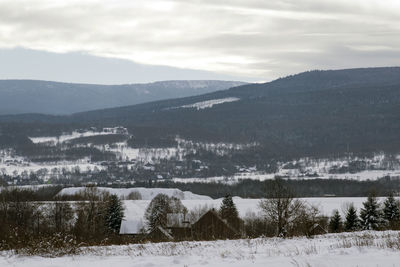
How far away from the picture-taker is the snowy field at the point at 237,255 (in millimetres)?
11391

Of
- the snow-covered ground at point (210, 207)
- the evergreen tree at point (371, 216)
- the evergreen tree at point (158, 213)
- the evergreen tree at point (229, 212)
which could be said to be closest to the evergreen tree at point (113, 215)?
the snow-covered ground at point (210, 207)

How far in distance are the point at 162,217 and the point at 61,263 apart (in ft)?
196

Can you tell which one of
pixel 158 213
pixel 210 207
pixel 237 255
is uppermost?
pixel 237 255

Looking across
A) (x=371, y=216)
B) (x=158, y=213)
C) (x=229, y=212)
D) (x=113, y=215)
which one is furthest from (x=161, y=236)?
(x=158, y=213)

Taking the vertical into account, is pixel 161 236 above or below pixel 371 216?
above

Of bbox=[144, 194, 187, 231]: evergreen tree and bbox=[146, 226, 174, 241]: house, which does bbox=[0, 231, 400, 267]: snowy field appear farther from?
bbox=[144, 194, 187, 231]: evergreen tree

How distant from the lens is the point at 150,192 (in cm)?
16250

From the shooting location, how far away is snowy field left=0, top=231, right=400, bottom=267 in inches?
448

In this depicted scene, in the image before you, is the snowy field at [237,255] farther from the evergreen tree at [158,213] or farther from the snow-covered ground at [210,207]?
the snow-covered ground at [210,207]

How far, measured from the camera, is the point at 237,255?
13773 mm

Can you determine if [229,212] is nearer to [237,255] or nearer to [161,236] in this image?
[161,236]

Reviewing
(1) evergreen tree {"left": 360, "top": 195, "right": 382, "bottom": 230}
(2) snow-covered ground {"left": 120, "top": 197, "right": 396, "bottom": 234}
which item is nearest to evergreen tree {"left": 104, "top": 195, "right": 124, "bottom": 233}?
(2) snow-covered ground {"left": 120, "top": 197, "right": 396, "bottom": 234}

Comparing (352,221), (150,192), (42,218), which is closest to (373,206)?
(352,221)

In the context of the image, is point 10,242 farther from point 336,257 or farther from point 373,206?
point 373,206
